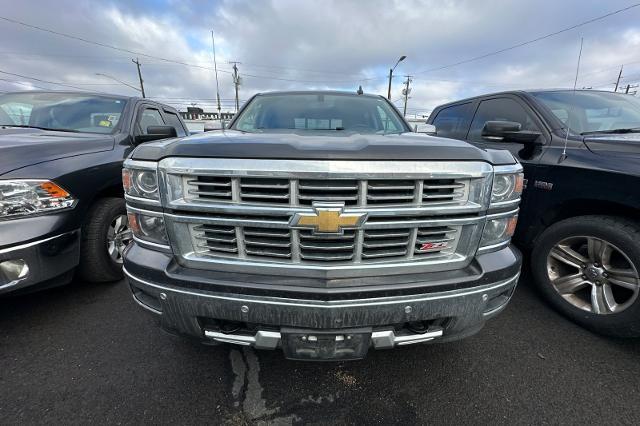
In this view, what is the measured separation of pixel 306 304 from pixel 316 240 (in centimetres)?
31

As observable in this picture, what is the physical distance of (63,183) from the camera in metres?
2.46

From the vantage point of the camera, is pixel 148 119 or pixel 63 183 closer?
pixel 63 183

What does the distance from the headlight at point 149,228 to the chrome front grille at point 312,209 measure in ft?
0.25

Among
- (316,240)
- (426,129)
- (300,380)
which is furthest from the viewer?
(426,129)

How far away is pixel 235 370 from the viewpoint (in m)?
2.06

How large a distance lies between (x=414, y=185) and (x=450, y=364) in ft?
4.70

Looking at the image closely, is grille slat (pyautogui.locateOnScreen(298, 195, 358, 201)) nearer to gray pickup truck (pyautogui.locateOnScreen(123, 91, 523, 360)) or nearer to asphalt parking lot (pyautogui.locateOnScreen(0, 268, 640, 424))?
gray pickup truck (pyautogui.locateOnScreen(123, 91, 523, 360))

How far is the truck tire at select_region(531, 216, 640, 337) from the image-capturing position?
2.29 m

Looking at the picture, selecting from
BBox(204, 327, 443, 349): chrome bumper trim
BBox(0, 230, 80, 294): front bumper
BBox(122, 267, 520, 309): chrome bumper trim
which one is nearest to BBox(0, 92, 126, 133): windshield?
BBox(0, 230, 80, 294): front bumper

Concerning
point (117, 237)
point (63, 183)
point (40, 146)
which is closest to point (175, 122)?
point (117, 237)

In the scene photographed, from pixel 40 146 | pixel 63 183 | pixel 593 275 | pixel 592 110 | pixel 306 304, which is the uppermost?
pixel 592 110

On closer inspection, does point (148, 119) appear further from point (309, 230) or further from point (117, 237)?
point (309, 230)

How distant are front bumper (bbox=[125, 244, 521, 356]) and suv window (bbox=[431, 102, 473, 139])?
3.39m

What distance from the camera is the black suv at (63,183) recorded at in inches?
85.1
